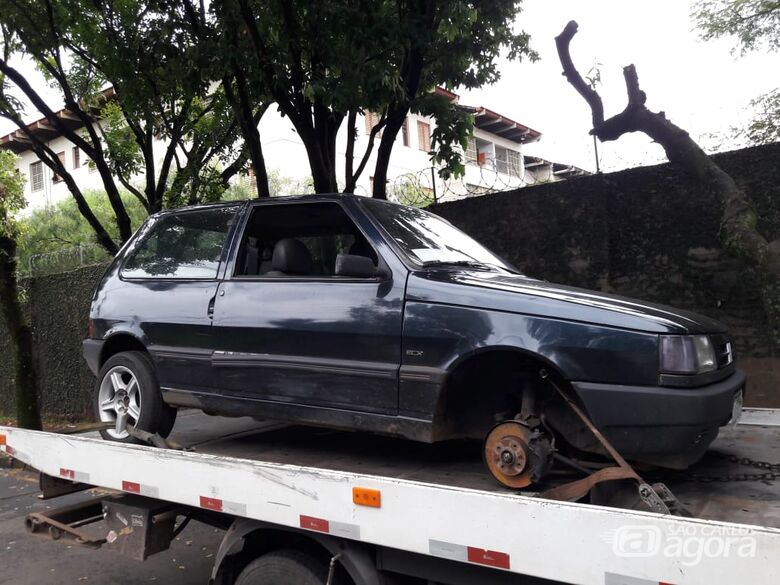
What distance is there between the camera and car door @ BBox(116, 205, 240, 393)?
3.90 meters

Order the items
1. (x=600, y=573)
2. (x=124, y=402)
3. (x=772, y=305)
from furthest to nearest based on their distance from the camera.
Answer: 1. (x=772, y=305)
2. (x=124, y=402)
3. (x=600, y=573)

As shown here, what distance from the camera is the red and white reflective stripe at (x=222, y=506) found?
10.3ft

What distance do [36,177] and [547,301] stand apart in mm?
28294

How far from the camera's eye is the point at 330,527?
9.26 ft

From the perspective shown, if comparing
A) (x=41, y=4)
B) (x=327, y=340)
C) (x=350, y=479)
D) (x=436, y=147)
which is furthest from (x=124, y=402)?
(x=41, y=4)

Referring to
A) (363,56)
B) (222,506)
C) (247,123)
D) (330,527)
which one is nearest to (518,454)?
(330,527)

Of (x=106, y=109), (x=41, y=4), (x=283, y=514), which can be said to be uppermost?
(x=41, y=4)

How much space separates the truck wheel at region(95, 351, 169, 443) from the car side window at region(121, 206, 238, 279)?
589mm

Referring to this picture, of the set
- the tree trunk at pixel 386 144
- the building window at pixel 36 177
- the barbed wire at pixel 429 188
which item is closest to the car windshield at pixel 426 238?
the tree trunk at pixel 386 144

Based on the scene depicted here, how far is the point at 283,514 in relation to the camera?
9.74 feet

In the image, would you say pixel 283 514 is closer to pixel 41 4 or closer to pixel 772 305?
pixel 772 305

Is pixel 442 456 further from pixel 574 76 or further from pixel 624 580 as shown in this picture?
pixel 574 76

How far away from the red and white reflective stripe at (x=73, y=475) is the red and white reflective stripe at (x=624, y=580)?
304 cm

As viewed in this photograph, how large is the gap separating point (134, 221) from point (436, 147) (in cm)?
1142
